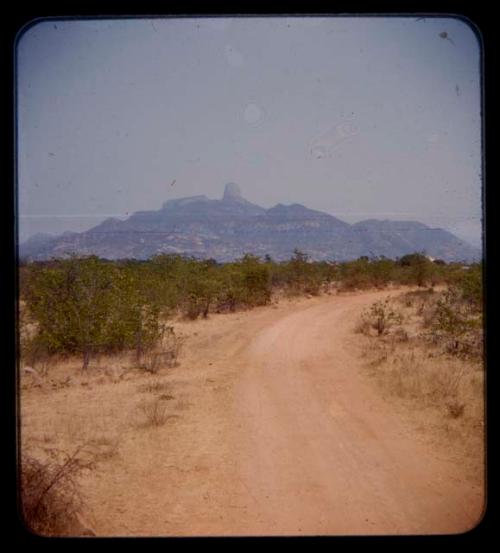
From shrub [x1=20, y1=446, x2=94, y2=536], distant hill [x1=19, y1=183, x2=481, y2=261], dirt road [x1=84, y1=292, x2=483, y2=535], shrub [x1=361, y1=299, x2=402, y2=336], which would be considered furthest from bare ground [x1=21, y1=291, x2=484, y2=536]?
shrub [x1=361, y1=299, x2=402, y2=336]

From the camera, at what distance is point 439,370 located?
8391 mm

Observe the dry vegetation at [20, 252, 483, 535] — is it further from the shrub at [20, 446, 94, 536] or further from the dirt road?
the dirt road

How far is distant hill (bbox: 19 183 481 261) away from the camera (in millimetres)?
7660

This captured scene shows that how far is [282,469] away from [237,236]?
1457 centimetres

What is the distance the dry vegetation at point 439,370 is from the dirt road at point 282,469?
0.31 meters

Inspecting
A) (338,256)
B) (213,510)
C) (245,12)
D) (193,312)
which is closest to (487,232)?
(245,12)

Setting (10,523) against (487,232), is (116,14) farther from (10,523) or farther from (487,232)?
(10,523)

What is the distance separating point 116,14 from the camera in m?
2.94

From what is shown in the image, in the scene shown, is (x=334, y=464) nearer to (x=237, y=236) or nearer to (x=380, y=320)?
(x=380, y=320)

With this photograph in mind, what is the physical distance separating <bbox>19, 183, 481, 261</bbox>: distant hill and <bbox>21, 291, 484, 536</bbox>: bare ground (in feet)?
6.14

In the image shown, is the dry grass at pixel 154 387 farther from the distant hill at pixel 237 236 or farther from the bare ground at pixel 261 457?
the distant hill at pixel 237 236

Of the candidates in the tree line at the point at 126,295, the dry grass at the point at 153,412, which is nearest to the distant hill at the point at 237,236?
the tree line at the point at 126,295

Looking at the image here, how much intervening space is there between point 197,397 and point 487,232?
5562mm

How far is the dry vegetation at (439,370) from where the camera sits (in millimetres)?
5875
